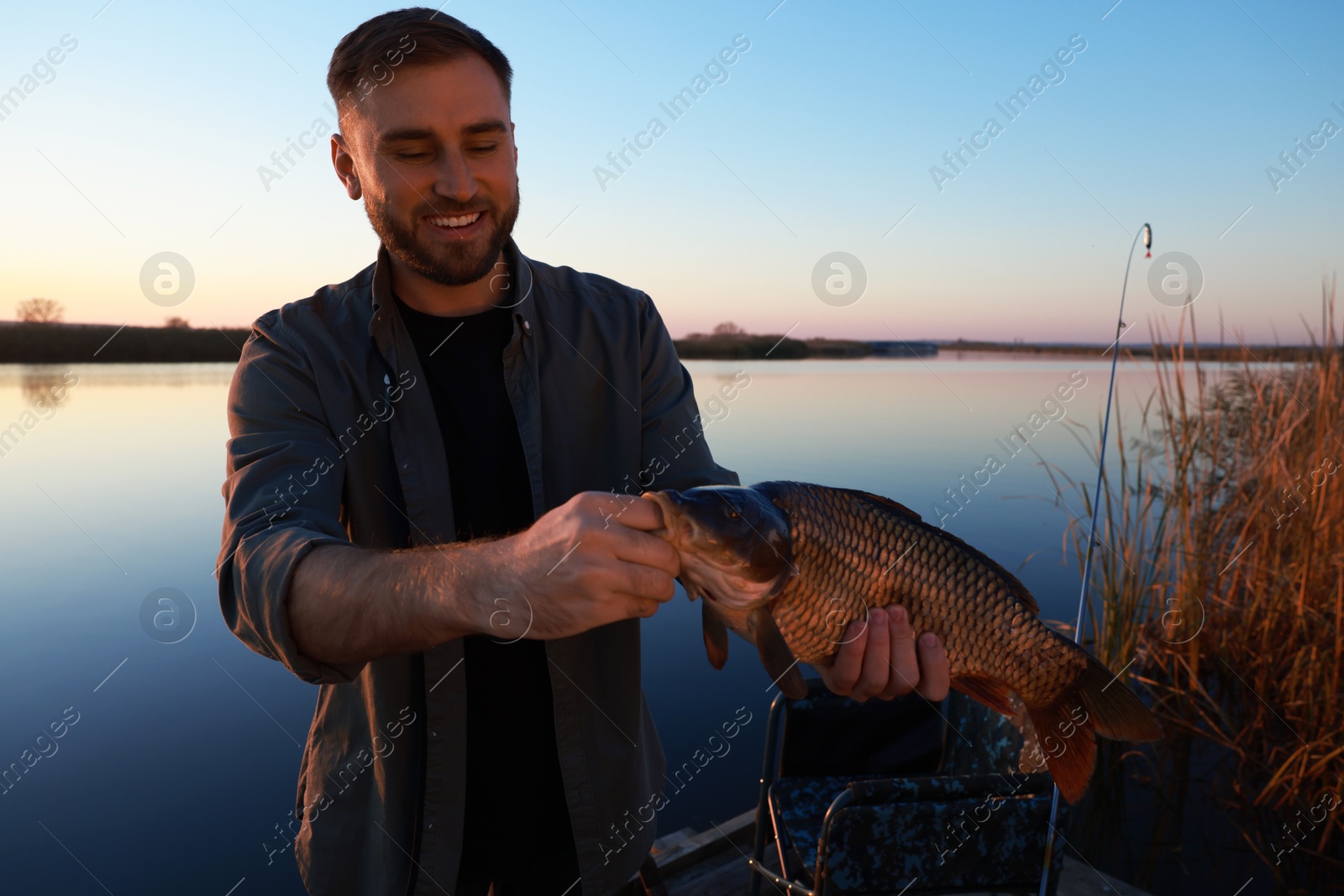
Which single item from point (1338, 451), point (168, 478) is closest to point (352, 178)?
point (1338, 451)

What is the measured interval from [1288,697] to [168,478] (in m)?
11.7

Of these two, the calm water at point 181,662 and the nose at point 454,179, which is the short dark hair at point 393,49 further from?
the calm water at point 181,662

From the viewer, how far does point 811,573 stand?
5.55ft

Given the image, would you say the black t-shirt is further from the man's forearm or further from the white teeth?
the man's forearm

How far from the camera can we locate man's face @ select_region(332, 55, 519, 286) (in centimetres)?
176

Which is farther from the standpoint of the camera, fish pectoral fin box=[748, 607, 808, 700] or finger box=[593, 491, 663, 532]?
fish pectoral fin box=[748, 607, 808, 700]

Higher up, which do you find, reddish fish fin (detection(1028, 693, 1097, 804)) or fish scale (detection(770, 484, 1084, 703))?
fish scale (detection(770, 484, 1084, 703))

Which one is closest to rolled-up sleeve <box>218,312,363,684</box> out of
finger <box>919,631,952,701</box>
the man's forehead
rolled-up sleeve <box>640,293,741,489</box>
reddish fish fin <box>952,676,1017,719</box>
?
the man's forehead

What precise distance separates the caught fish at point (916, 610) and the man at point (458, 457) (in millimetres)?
79

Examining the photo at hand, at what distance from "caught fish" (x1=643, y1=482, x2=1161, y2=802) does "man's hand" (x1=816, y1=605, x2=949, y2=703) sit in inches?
1.0

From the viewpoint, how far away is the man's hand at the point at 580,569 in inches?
43.3

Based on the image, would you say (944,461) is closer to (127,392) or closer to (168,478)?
(168,478)

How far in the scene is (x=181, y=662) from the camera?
5.97m

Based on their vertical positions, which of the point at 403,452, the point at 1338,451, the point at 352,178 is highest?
the point at 352,178
